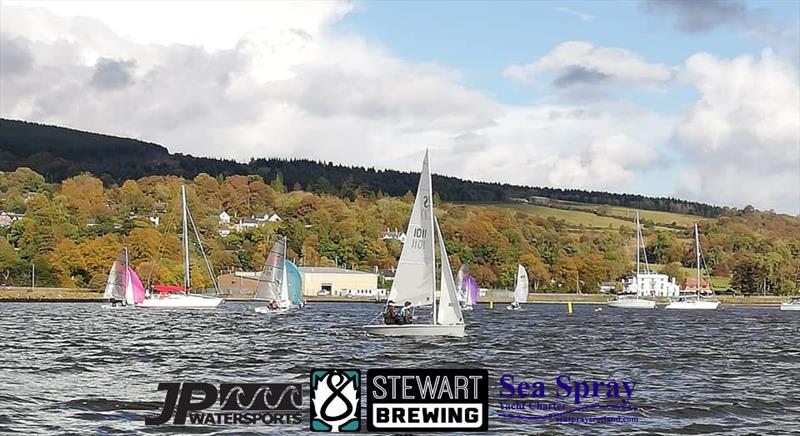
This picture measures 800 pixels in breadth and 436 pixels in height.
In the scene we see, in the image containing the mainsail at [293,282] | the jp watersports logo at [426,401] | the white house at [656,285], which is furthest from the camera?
the white house at [656,285]

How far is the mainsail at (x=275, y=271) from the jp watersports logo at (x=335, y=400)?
2905 inches

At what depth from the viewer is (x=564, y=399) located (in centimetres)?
2859

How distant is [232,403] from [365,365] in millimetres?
11695

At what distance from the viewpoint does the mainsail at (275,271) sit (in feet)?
312

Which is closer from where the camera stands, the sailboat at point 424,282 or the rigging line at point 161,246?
the sailboat at point 424,282

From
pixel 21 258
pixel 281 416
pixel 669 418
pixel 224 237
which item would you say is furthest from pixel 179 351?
pixel 224 237

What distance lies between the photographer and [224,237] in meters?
195

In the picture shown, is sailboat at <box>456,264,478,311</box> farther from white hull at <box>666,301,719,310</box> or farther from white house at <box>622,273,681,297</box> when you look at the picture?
white house at <box>622,273,681,297</box>

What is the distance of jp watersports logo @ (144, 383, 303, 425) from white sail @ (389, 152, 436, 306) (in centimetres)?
1863

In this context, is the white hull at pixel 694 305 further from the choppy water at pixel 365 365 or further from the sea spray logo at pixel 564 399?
the sea spray logo at pixel 564 399

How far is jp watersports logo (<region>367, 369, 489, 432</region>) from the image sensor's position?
20422 mm

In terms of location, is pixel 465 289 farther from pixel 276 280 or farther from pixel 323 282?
pixel 323 282

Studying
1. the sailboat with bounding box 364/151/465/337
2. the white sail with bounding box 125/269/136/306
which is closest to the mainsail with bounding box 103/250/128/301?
the white sail with bounding box 125/269/136/306

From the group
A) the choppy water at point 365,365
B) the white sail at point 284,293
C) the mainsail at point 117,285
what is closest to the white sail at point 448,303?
the choppy water at point 365,365
